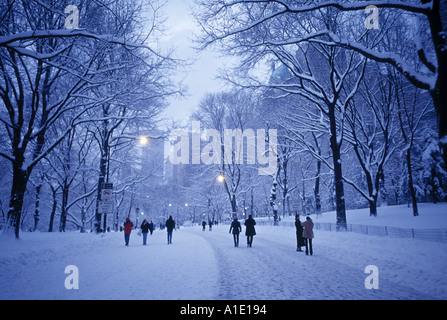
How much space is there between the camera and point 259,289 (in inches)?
213

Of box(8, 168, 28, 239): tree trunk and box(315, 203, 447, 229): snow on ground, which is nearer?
box(8, 168, 28, 239): tree trunk

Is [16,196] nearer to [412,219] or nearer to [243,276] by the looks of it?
[243,276]

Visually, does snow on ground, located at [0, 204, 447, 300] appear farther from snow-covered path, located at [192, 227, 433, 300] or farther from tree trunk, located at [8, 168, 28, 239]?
tree trunk, located at [8, 168, 28, 239]

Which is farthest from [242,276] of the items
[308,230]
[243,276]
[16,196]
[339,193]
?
[16,196]

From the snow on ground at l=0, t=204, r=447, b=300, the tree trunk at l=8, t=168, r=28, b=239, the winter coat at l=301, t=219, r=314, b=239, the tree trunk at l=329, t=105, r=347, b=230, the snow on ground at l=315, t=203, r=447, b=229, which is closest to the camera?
the snow on ground at l=0, t=204, r=447, b=300

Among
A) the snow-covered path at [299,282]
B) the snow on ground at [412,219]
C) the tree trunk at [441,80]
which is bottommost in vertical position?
the snow-covered path at [299,282]

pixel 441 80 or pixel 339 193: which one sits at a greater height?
pixel 441 80

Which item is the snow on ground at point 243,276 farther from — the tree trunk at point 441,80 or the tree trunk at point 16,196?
the tree trunk at point 16,196

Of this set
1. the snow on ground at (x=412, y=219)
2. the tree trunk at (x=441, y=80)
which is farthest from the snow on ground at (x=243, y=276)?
the snow on ground at (x=412, y=219)

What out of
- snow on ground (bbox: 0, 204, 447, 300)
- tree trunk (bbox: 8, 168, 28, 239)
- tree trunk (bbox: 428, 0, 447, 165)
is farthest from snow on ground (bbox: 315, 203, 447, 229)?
tree trunk (bbox: 8, 168, 28, 239)

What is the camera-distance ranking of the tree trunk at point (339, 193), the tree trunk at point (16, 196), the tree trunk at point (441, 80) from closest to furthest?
the tree trunk at point (441, 80)
the tree trunk at point (16, 196)
the tree trunk at point (339, 193)
